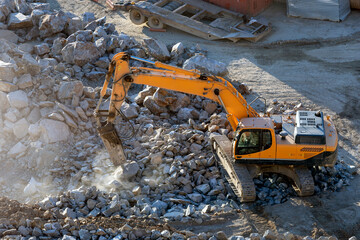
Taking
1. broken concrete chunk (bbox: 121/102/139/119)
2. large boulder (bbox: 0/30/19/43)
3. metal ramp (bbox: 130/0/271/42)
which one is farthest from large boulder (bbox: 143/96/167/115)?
large boulder (bbox: 0/30/19/43)

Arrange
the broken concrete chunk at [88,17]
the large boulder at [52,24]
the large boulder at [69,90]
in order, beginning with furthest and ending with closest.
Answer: the broken concrete chunk at [88,17]
the large boulder at [52,24]
the large boulder at [69,90]

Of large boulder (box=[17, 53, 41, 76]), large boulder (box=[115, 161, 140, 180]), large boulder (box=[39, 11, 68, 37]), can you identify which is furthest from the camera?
large boulder (box=[39, 11, 68, 37])

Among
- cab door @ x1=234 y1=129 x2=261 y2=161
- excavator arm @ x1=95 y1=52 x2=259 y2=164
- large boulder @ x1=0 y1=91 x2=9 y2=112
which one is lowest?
large boulder @ x1=0 y1=91 x2=9 y2=112

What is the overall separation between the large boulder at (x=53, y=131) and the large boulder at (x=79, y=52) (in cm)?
361

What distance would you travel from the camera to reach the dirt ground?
10914 millimetres

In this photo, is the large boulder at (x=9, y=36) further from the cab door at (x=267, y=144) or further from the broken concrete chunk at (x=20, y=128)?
the cab door at (x=267, y=144)

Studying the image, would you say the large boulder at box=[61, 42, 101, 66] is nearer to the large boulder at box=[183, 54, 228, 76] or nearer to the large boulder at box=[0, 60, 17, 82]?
the large boulder at box=[0, 60, 17, 82]

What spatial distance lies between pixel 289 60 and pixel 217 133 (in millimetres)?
5744

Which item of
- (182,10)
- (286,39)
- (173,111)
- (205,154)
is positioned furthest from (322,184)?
(182,10)

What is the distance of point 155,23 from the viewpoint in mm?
20078

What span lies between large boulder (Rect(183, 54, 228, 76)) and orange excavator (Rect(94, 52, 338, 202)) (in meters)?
4.32

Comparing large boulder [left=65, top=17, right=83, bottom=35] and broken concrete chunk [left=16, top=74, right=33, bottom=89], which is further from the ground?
broken concrete chunk [left=16, top=74, right=33, bottom=89]

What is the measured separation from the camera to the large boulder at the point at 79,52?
52.9 ft

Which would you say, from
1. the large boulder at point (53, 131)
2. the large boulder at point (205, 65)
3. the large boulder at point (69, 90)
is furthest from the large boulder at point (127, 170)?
the large boulder at point (205, 65)
